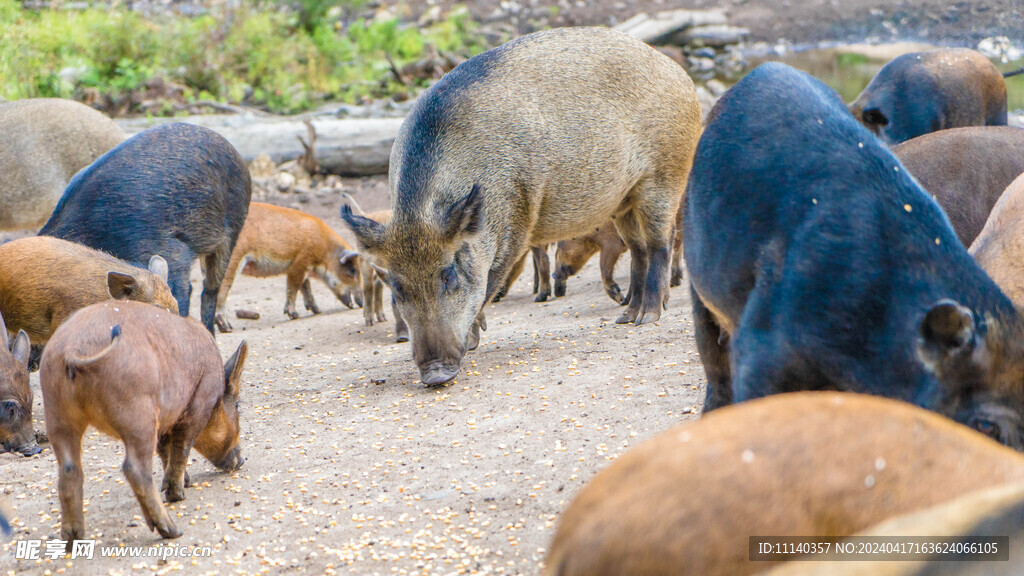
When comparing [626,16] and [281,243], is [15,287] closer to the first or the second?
[281,243]

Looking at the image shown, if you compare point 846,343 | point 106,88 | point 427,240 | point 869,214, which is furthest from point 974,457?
point 106,88

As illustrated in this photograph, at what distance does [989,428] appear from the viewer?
2.53m

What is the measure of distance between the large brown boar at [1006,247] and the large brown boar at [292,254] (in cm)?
703

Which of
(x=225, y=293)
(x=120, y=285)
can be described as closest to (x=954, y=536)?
(x=120, y=285)

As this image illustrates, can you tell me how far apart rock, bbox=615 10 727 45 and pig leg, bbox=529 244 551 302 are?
43.8ft

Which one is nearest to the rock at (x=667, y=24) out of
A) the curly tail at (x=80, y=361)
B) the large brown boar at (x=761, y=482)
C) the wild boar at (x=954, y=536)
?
the curly tail at (x=80, y=361)

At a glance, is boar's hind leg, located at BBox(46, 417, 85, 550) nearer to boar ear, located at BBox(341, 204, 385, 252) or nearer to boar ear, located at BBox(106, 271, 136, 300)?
boar ear, located at BBox(106, 271, 136, 300)

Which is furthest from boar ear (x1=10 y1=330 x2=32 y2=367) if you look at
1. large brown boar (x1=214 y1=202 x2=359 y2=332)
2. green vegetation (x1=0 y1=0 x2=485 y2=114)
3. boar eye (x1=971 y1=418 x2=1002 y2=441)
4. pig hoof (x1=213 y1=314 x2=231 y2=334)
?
green vegetation (x1=0 y1=0 x2=485 y2=114)

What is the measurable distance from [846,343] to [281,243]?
26.2 ft

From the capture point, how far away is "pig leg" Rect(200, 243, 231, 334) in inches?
291

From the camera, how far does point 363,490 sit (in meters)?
4.14

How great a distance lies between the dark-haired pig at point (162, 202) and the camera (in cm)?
652

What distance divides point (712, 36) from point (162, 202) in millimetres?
18816

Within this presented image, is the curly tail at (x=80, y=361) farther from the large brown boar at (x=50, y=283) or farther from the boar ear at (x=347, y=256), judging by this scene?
the boar ear at (x=347, y=256)
